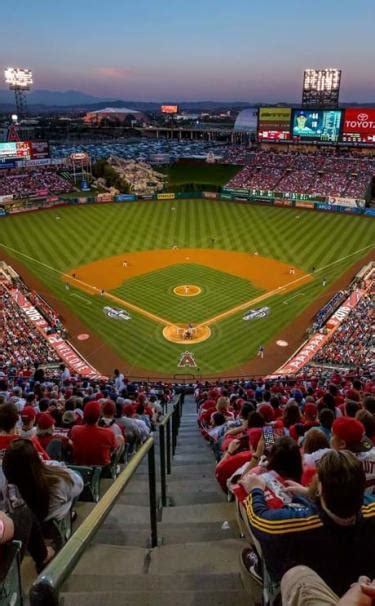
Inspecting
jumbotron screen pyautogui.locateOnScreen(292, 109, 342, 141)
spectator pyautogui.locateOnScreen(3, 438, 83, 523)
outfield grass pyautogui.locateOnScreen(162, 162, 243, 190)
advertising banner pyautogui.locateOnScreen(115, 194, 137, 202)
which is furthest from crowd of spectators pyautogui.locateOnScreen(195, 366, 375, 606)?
outfield grass pyautogui.locateOnScreen(162, 162, 243, 190)

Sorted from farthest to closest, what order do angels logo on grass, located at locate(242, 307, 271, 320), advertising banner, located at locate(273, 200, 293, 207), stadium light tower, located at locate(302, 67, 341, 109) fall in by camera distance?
stadium light tower, located at locate(302, 67, 341, 109) < advertising banner, located at locate(273, 200, 293, 207) < angels logo on grass, located at locate(242, 307, 271, 320)

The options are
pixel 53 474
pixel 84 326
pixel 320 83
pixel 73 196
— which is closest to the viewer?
pixel 53 474

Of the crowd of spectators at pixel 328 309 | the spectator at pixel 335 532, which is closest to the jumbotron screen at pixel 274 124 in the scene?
the crowd of spectators at pixel 328 309

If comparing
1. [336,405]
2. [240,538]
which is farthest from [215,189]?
[240,538]

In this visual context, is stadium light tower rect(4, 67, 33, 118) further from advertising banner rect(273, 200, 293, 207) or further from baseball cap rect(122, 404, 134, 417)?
baseball cap rect(122, 404, 134, 417)

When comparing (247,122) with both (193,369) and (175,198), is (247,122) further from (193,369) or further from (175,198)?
(193,369)

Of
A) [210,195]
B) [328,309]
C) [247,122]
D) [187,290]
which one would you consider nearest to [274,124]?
[210,195]

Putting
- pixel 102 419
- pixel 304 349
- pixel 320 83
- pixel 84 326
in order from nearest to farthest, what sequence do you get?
pixel 102 419 → pixel 304 349 → pixel 84 326 → pixel 320 83

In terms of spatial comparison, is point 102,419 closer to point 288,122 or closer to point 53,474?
point 53,474
